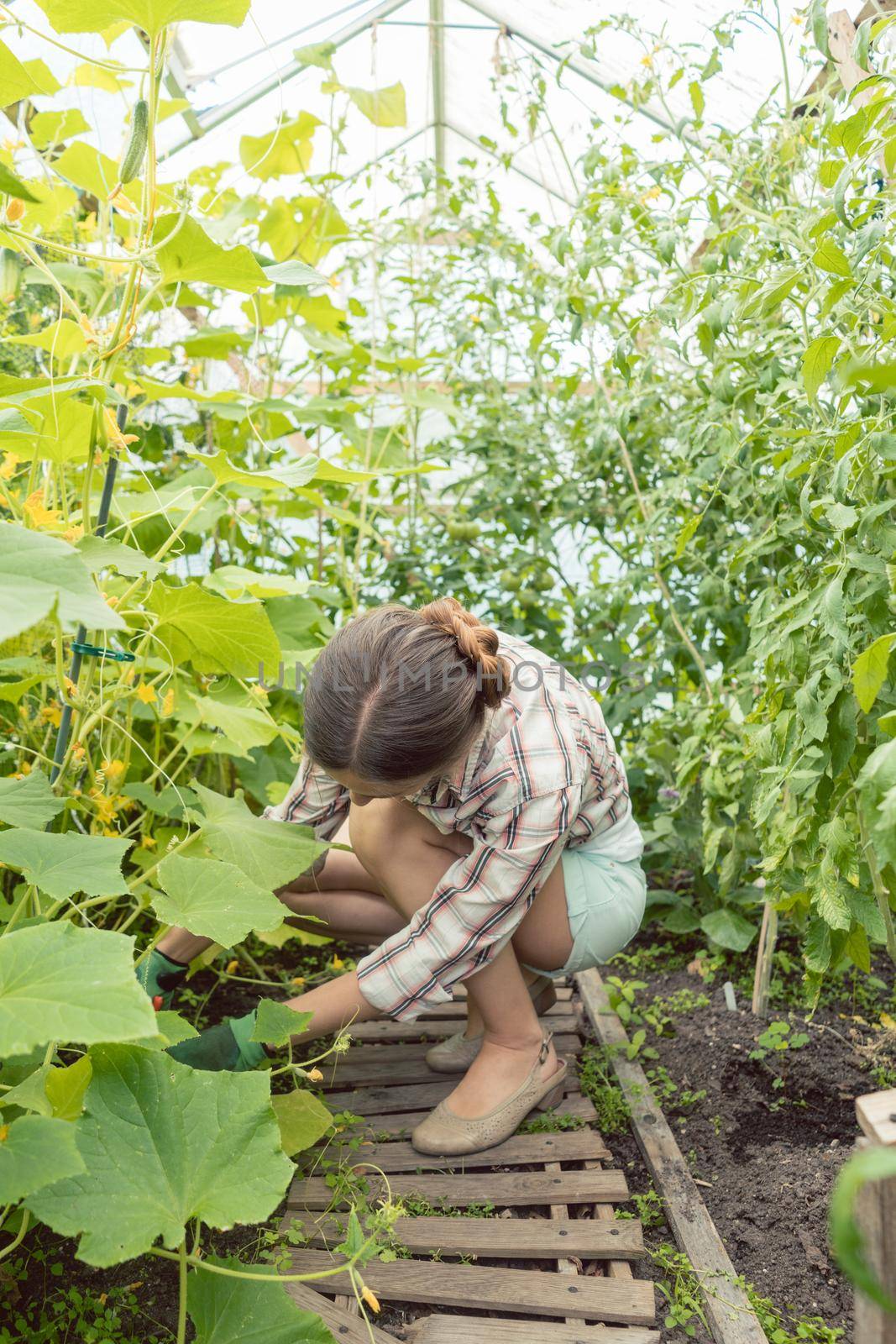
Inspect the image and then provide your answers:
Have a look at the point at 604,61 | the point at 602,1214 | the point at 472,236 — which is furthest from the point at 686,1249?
the point at 604,61

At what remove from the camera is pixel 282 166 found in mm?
2215

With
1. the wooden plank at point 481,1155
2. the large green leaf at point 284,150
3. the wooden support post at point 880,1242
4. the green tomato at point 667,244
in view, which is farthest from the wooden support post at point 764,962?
the large green leaf at point 284,150

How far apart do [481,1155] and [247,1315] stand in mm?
605

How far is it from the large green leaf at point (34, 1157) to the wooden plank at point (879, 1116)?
540 mm

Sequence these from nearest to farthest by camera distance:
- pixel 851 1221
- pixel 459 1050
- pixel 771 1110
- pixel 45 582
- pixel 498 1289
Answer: pixel 851 1221 < pixel 45 582 < pixel 498 1289 < pixel 771 1110 < pixel 459 1050

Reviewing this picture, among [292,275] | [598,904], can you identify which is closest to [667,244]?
[292,275]

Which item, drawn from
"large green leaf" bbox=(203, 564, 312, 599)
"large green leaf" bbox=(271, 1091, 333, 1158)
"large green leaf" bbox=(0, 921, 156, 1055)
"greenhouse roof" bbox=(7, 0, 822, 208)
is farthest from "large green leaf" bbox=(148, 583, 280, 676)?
"greenhouse roof" bbox=(7, 0, 822, 208)

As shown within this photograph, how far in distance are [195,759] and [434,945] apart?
99cm

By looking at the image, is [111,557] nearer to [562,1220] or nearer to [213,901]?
[213,901]

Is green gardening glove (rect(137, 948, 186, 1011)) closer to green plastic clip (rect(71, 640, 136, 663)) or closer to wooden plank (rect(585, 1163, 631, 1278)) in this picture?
green plastic clip (rect(71, 640, 136, 663))

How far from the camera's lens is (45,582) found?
733 mm

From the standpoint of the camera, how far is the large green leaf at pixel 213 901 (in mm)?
1104

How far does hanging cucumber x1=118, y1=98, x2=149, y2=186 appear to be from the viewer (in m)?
1.11

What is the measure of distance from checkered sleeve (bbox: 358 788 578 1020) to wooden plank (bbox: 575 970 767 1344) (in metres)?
0.39
